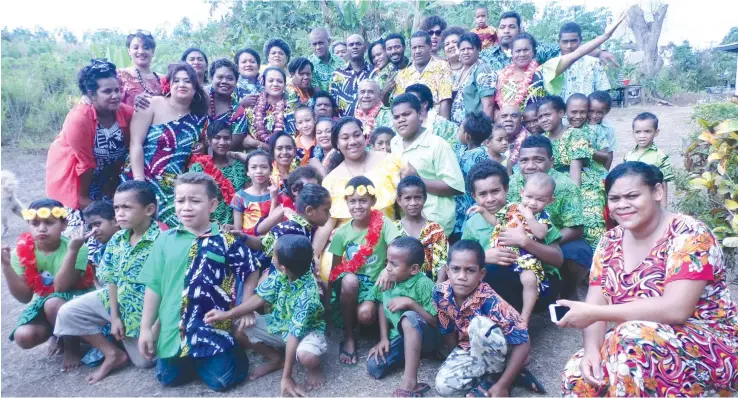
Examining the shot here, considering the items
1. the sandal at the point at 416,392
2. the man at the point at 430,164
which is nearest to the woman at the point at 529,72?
the man at the point at 430,164

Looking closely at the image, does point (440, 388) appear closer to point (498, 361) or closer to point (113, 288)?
point (498, 361)

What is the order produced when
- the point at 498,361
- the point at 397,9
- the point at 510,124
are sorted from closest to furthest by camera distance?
the point at 498,361, the point at 510,124, the point at 397,9

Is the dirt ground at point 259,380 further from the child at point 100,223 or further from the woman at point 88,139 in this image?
the woman at point 88,139

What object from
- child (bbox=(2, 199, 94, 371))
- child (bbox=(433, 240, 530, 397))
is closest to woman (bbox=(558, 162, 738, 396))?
child (bbox=(433, 240, 530, 397))

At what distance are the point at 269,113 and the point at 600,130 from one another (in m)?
3.31

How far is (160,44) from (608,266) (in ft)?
55.9

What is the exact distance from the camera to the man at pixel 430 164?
4160mm

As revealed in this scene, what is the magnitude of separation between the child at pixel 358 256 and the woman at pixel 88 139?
6.90ft

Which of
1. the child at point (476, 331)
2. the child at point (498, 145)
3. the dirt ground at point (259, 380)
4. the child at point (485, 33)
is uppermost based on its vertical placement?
the child at point (485, 33)

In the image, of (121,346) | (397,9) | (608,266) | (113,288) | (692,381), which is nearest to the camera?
(692,381)

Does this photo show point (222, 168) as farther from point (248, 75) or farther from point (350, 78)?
point (350, 78)

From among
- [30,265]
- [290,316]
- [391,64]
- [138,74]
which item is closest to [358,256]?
[290,316]

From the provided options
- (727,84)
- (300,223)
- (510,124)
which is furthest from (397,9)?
(727,84)

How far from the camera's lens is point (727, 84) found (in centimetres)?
2092
